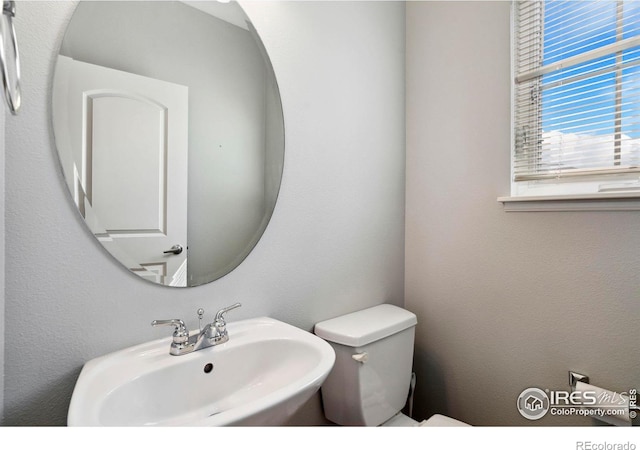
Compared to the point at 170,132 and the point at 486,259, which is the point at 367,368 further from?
the point at 170,132

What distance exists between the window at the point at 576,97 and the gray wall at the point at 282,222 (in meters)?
0.54

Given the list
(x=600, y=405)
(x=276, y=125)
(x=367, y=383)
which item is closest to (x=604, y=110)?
(x=600, y=405)

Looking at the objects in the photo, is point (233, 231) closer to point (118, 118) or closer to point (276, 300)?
point (276, 300)

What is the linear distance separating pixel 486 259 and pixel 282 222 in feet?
2.81

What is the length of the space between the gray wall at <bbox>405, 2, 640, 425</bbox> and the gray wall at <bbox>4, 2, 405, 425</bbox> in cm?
14

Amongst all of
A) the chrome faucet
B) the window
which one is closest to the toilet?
the chrome faucet

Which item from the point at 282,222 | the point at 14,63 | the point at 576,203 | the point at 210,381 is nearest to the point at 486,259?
the point at 576,203

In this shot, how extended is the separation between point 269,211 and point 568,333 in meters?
1.13

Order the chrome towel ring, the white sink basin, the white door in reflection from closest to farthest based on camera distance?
the chrome towel ring < the white sink basin < the white door in reflection

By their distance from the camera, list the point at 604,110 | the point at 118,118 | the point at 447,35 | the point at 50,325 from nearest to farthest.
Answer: the point at 50,325, the point at 118,118, the point at 604,110, the point at 447,35

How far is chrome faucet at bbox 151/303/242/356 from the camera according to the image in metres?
0.92

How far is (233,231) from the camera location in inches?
44.8

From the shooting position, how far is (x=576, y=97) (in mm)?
Result: 1255

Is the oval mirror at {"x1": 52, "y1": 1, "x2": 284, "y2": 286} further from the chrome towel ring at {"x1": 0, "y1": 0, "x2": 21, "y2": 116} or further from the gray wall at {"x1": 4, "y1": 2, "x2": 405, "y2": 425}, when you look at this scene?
the chrome towel ring at {"x1": 0, "y1": 0, "x2": 21, "y2": 116}
